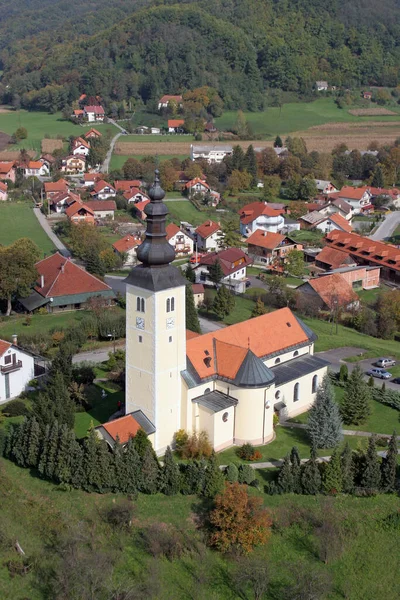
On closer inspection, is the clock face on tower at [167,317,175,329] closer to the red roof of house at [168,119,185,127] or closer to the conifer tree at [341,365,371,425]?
the conifer tree at [341,365,371,425]

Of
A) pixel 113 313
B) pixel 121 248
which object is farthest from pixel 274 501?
pixel 121 248

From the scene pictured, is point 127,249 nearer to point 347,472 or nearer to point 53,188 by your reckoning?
point 53,188

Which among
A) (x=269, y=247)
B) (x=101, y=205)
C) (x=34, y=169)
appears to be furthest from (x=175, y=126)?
(x=269, y=247)

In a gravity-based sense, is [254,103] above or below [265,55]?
below

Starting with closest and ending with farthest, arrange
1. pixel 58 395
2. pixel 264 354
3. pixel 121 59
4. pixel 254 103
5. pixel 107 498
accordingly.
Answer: pixel 107 498
pixel 58 395
pixel 264 354
pixel 254 103
pixel 121 59

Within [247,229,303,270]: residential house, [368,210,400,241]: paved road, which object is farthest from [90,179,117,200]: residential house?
[368,210,400,241]: paved road

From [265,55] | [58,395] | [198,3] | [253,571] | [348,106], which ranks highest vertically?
[198,3]

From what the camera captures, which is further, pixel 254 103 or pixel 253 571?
pixel 254 103

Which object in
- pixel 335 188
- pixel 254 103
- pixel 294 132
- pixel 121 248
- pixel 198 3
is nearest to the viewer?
pixel 121 248

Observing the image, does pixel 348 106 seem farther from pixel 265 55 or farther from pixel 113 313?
pixel 113 313
